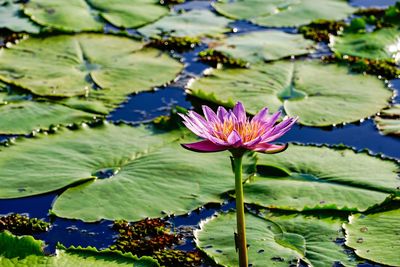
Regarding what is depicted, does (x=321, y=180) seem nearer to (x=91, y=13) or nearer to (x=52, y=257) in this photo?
(x=52, y=257)

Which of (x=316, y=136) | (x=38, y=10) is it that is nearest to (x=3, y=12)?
(x=38, y=10)

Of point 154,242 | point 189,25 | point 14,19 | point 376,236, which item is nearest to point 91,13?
point 14,19

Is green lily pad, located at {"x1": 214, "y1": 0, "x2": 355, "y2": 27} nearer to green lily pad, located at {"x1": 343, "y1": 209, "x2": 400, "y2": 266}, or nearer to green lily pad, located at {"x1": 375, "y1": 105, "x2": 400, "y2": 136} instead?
green lily pad, located at {"x1": 375, "y1": 105, "x2": 400, "y2": 136}

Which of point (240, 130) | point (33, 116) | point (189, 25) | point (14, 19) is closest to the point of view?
point (240, 130)

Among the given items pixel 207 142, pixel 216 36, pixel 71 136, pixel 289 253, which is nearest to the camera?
pixel 207 142

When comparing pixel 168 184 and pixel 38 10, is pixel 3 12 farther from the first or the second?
pixel 168 184

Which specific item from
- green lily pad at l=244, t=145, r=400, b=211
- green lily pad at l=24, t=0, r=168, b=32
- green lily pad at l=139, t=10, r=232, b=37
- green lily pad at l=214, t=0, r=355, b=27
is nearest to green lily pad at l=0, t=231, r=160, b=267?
green lily pad at l=244, t=145, r=400, b=211

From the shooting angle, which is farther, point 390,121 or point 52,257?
point 390,121
